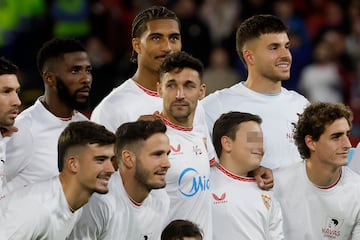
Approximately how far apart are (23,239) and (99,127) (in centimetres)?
83

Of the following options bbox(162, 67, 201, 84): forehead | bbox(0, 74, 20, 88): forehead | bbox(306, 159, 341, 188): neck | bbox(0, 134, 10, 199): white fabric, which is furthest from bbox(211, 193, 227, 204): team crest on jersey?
bbox(0, 74, 20, 88): forehead

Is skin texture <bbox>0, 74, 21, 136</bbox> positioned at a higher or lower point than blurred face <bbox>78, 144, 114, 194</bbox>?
higher

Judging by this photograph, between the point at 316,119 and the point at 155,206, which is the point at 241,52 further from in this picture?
the point at 155,206

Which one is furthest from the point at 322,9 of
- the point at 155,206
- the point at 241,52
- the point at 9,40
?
the point at 155,206

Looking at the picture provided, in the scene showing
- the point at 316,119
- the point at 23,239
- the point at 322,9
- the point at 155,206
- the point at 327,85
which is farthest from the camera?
the point at 322,9

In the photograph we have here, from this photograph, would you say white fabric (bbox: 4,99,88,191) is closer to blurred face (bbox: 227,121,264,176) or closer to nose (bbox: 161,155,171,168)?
nose (bbox: 161,155,171,168)

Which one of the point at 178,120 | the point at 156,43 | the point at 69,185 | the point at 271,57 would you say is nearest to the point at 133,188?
the point at 69,185

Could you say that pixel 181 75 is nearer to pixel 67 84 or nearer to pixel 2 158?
pixel 67 84

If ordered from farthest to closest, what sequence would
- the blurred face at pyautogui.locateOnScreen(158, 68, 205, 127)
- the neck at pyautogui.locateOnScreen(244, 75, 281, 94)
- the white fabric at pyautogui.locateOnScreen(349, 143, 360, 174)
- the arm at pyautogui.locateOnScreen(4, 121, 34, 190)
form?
the white fabric at pyautogui.locateOnScreen(349, 143, 360, 174), the neck at pyautogui.locateOnScreen(244, 75, 281, 94), the arm at pyautogui.locateOnScreen(4, 121, 34, 190), the blurred face at pyautogui.locateOnScreen(158, 68, 205, 127)

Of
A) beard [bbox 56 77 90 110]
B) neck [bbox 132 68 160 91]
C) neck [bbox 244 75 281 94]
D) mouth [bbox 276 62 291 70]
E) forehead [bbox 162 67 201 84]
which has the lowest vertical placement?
beard [bbox 56 77 90 110]

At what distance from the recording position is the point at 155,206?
26.3 feet

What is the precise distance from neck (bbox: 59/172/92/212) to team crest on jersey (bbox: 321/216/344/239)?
1.82m

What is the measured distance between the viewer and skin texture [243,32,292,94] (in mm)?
8828

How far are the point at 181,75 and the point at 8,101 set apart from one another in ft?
3.64
